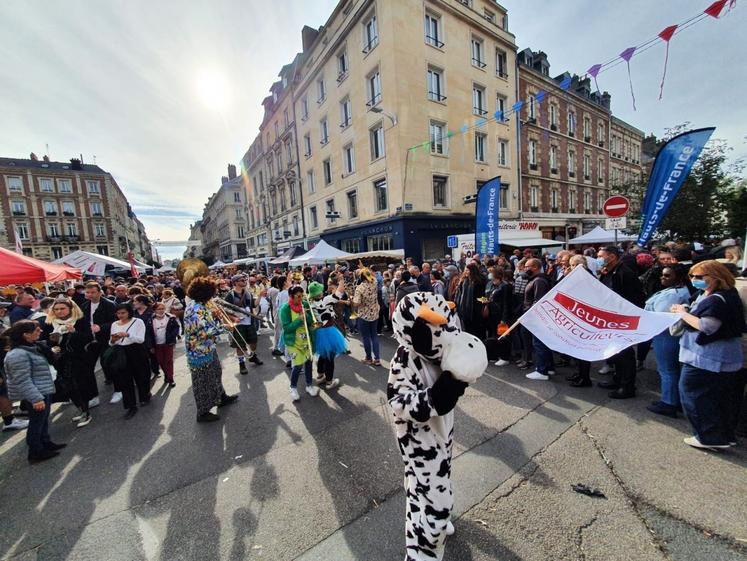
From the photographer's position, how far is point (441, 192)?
1777cm

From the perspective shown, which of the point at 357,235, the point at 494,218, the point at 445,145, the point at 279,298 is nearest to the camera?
the point at 279,298

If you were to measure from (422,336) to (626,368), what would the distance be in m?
4.09

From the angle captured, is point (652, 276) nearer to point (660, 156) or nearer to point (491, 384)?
point (660, 156)

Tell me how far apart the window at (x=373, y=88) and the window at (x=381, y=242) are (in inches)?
301

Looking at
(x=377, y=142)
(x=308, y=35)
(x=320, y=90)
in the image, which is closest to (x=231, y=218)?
(x=308, y=35)

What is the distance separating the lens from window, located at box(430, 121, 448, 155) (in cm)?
1698

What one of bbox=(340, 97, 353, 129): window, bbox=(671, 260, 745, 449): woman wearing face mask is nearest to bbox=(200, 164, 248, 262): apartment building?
bbox=(340, 97, 353, 129): window

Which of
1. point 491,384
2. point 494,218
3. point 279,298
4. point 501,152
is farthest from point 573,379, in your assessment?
point 501,152

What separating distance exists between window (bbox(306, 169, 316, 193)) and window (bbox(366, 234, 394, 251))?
8484mm

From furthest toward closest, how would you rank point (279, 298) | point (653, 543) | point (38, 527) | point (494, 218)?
point (494, 218) → point (279, 298) → point (38, 527) → point (653, 543)

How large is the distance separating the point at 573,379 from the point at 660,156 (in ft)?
16.3

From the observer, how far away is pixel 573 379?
4562mm

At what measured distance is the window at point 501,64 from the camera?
65.1 ft

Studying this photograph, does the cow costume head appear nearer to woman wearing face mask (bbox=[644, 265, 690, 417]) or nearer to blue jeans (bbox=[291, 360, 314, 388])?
blue jeans (bbox=[291, 360, 314, 388])
